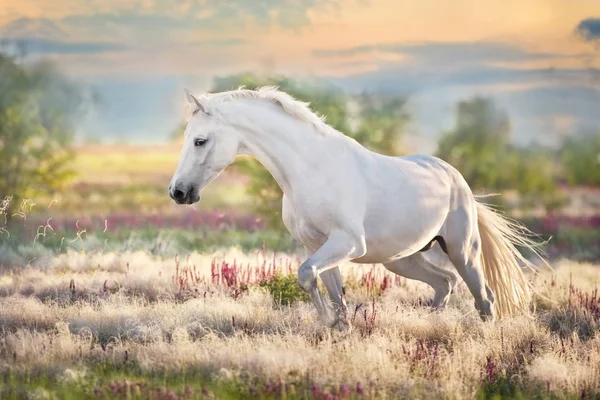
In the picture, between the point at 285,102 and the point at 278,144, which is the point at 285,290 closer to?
the point at 278,144

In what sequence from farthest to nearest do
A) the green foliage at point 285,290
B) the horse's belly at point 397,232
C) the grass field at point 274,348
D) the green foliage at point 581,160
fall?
the green foliage at point 581,160, the green foliage at point 285,290, the horse's belly at point 397,232, the grass field at point 274,348

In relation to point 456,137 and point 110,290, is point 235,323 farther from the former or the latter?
point 456,137

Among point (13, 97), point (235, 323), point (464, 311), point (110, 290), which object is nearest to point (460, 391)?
point (235, 323)

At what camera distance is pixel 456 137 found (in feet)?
90.5

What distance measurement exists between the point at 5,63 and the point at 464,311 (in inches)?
670

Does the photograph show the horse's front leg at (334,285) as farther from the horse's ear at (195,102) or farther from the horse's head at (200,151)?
A: the horse's ear at (195,102)

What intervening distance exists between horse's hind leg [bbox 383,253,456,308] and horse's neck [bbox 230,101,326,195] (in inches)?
78.7

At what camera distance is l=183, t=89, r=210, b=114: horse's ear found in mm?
6711

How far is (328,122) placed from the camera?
18219mm

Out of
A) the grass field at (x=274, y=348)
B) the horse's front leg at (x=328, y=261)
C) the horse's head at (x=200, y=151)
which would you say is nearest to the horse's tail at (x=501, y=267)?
the grass field at (x=274, y=348)

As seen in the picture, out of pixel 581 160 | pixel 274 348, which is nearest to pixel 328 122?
pixel 274 348

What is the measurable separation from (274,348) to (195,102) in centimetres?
206

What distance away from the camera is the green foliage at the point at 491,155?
2664 centimetres

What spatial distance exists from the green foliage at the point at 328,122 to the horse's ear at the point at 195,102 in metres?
9.93
